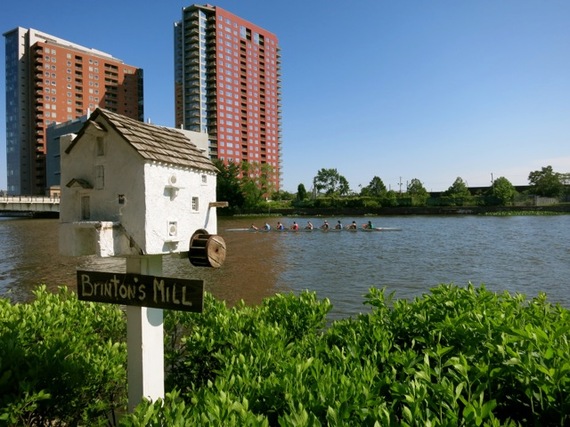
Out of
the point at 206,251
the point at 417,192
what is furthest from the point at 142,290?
the point at 417,192

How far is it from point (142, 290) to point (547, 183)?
12009 cm

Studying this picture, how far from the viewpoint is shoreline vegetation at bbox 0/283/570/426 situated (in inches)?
119

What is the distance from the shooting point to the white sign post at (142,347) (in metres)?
4.32

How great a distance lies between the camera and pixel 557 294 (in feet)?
55.2

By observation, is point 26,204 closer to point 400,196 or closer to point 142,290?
point 142,290

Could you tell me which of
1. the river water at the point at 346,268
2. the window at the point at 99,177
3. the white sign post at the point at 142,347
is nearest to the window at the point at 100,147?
the window at the point at 99,177

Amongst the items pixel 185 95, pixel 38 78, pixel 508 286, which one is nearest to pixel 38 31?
pixel 38 78

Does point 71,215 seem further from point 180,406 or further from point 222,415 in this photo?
point 222,415

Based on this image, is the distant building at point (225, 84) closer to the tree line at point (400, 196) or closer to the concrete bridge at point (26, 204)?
the tree line at point (400, 196)

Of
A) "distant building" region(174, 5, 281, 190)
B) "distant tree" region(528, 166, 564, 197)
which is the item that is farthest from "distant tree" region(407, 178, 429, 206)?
"distant building" region(174, 5, 281, 190)

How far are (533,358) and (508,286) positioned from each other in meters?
17.5

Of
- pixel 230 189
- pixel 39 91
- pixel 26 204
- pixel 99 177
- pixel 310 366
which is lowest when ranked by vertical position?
pixel 310 366

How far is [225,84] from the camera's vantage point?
396ft

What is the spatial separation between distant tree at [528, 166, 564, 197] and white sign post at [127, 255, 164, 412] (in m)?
119
